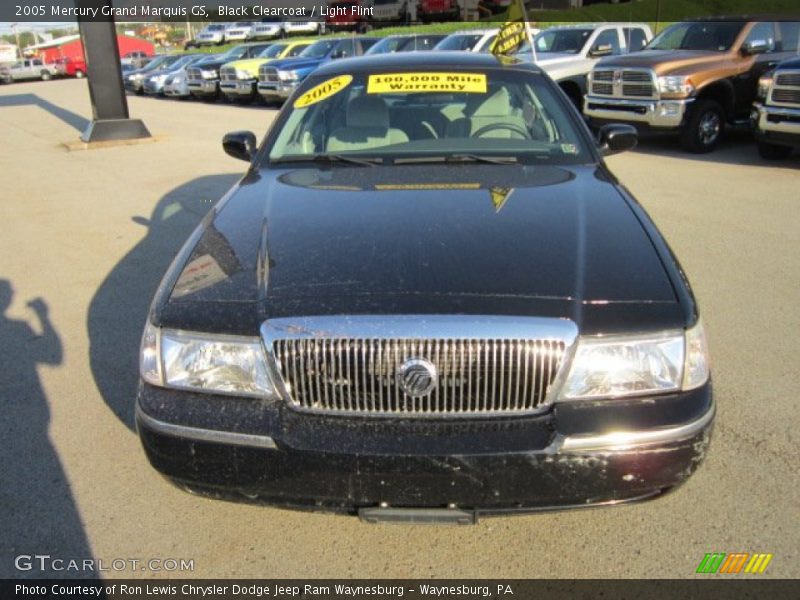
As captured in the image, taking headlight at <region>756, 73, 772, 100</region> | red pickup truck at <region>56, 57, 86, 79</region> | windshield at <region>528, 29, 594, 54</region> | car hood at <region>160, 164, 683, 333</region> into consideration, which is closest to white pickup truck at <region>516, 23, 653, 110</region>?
windshield at <region>528, 29, 594, 54</region>

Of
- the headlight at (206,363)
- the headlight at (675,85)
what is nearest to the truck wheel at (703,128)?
the headlight at (675,85)

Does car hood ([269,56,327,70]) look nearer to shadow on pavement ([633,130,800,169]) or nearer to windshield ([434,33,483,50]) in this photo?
windshield ([434,33,483,50])

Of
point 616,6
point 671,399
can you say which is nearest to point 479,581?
point 671,399

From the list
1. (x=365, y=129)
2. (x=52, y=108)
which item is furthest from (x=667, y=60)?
(x=52, y=108)

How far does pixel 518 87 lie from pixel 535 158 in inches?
25.5

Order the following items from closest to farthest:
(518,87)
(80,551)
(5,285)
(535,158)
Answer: (80,551), (535,158), (518,87), (5,285)

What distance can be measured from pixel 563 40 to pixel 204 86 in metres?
13.5

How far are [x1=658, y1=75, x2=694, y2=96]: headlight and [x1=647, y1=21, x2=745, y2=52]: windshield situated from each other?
4.61 ft

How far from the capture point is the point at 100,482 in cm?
297

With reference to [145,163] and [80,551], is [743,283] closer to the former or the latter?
[80,551]

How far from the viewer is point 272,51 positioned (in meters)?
23.1

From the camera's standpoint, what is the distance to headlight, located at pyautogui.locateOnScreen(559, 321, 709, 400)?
7.06 feet

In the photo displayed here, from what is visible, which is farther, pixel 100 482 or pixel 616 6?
pixel 616 6

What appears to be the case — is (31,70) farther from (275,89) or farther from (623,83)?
(623,83)
